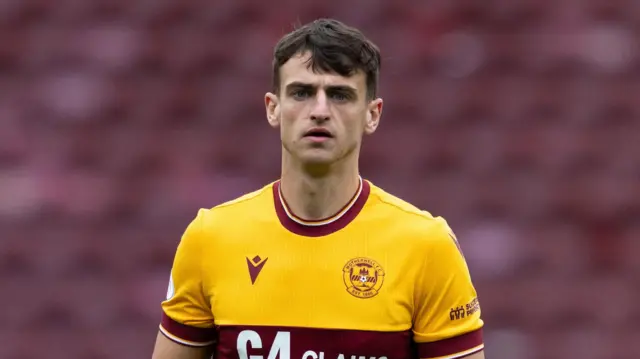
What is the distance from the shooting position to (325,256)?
10.8 ft

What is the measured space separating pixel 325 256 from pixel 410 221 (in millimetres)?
238

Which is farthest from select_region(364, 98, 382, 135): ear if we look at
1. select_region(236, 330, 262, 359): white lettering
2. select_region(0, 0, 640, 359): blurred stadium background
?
select_region(0, 0, 640, 359): blurred stadium background

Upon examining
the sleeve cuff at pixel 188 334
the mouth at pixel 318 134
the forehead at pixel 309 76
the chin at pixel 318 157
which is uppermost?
the forehead at pixel 309 76

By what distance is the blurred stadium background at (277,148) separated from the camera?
5871 millimetres

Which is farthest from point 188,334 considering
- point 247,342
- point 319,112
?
point 319,112

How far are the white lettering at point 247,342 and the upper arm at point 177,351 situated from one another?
0.71 ft

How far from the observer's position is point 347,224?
10.9ft

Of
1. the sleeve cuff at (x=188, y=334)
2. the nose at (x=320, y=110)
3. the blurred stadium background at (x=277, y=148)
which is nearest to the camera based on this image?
the nose at (x=320, y=110)

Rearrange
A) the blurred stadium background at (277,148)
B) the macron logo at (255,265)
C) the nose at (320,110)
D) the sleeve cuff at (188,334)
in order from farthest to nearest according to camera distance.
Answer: the blurred stadium background at (277,148)
the sleeve cuff at (188,334)
the macron logo at (255,265)
the nose at (320,110)

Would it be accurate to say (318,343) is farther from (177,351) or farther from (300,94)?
(300,94)

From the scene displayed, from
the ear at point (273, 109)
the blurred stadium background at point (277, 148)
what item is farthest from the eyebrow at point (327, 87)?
the blurred stadium background at point (277, 148)

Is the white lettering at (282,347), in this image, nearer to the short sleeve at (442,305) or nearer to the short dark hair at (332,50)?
the short sleeve at (442,305)

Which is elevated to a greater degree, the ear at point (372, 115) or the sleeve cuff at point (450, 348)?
the ear at point (372, 115)

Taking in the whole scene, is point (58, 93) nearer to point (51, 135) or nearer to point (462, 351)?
point (51, 135)
